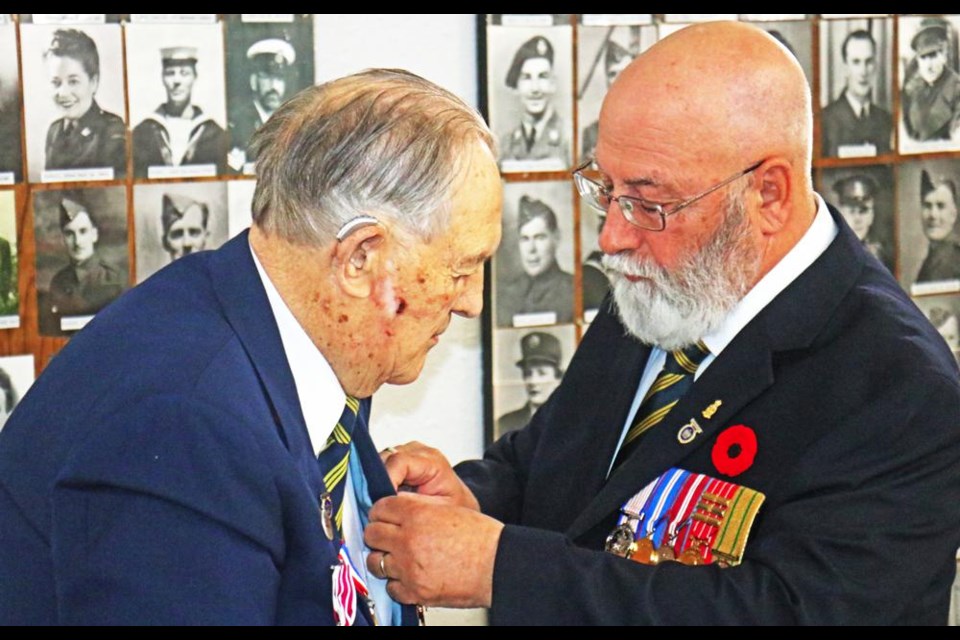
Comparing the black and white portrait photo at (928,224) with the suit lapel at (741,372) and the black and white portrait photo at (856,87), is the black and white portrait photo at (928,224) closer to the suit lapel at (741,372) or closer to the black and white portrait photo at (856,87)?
the black and white portrait photo at (856,87)

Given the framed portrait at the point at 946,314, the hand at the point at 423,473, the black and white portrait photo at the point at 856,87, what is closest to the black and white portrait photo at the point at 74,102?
the hand at the point at 423,473

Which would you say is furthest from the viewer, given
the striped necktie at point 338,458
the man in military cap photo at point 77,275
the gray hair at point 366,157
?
the man in military cap photo at point 77,275

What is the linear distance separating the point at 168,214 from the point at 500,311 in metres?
0.78

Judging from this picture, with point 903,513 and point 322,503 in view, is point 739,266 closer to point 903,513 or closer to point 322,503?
point 903,513

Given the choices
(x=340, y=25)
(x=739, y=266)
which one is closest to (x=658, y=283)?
(x=739, y=266)

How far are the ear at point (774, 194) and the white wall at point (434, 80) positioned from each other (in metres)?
1.01

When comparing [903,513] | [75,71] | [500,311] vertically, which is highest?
[75,71]

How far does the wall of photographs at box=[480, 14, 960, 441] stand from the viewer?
301 cm

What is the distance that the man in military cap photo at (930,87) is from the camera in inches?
130

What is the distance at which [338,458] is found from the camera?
5.97ft

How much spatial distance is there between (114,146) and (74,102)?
0.12 meters

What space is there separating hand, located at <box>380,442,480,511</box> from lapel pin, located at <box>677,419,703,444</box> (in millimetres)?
389

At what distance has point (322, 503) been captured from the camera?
5.49ft

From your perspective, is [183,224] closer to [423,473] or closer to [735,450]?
[423,473]
